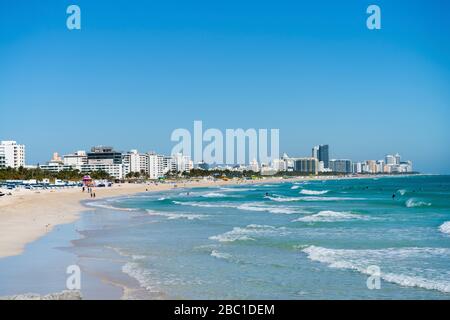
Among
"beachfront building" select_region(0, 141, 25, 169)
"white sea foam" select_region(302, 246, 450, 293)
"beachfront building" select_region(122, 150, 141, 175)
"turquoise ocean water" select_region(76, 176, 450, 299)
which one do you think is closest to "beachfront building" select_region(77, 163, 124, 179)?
"beachfront building" select_region(122, 150, 141, 175)

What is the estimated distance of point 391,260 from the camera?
→ 13438 millimetres

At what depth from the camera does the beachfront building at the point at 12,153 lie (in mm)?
139000

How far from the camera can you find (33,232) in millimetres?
20203

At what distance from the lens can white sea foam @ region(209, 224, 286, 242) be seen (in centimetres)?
1822

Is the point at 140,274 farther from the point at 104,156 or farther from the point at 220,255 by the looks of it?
the point at 104,156

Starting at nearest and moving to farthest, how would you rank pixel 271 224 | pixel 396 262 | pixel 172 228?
pixel 396 262 → pixel 172 228 → pixel 271 224

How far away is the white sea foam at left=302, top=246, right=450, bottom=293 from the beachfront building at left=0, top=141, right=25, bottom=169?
A: 5347 inches

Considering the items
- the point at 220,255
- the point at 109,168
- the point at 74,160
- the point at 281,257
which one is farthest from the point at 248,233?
the point at 74,160

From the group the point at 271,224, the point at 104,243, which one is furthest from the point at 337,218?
the point at 104,243

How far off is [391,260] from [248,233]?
732cm

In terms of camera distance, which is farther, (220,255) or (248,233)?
(248,233)
